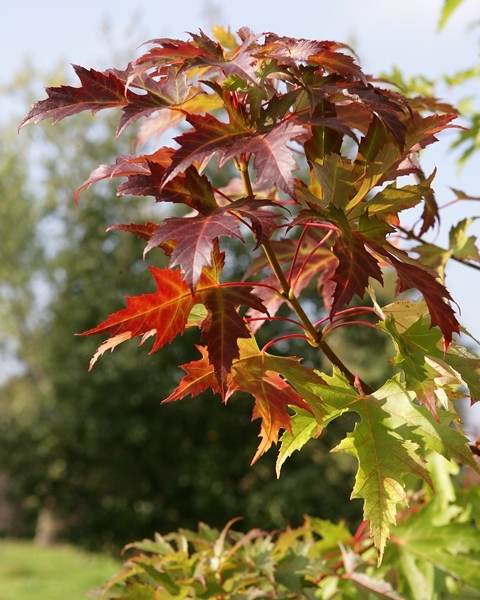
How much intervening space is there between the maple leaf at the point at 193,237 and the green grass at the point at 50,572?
6240 mm

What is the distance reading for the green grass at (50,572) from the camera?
6.79m

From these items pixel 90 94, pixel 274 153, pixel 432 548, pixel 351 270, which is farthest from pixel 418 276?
pixel 432 548

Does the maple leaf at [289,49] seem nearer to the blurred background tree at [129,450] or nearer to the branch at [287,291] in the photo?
the branch at [287,291]

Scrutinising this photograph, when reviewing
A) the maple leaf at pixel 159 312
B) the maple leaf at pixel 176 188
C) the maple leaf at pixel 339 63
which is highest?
the maple leaf at pixel 339 63

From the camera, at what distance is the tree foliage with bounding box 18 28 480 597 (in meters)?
0.57

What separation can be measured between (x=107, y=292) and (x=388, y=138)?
8.54 m

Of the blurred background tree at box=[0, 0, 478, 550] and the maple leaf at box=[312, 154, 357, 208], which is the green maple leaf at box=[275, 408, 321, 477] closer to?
the maple leaf at box=[312, 154, 357, 208]

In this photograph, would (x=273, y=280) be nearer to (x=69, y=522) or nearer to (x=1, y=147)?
(x=69, y=522)

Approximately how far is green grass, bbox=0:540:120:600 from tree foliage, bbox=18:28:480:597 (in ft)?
20.1

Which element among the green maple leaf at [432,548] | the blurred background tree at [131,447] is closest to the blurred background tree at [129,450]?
the blurred background tree at [131,447]

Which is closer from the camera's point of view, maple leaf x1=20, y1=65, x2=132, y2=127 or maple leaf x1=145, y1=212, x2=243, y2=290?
maple leaf x1=145, y1=212, x2=243, y2=290

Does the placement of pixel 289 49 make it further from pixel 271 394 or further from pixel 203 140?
pixel 271 394

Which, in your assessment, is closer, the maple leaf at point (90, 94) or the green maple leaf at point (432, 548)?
the maple leaf at point (90, 94)

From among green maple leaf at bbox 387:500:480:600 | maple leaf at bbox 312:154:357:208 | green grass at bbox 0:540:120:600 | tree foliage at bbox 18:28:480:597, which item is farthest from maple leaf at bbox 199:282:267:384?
green grass at bbox 0:540:120:600
